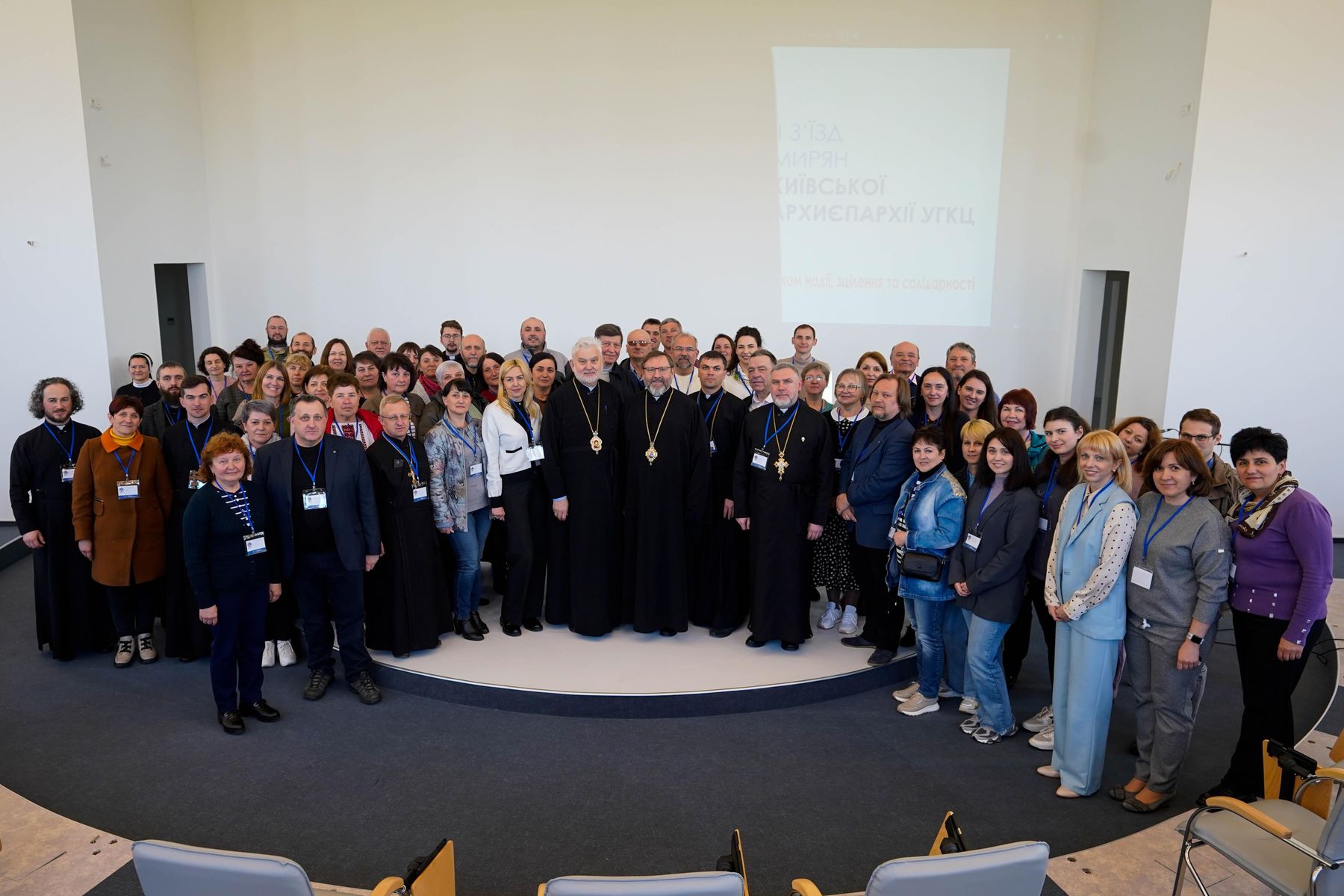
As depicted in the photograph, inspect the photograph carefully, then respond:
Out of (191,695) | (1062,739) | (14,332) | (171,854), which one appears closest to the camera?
(171,854)

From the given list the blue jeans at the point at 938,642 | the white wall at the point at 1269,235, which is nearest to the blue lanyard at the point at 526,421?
the blue jeans at the point at 938,642

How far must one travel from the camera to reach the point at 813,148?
9.46 m

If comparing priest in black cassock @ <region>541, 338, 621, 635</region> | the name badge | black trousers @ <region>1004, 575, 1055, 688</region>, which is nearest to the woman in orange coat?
the name badge

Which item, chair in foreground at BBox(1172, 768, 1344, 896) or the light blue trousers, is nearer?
chair in foreground at BBox(1172, 768, 1344, 896)

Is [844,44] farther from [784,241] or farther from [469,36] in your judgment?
[469,36]

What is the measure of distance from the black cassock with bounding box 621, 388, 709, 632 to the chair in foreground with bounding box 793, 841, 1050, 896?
318cm

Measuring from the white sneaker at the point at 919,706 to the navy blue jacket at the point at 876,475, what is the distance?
82cm

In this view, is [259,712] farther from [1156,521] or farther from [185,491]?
[1156,521]

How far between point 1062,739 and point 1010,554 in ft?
2.74

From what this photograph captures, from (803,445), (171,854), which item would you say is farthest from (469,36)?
(171,854)

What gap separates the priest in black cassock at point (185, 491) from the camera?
5234 mm

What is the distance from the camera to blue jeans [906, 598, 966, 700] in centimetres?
477

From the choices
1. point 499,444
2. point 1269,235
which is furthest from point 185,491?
point 1269,235

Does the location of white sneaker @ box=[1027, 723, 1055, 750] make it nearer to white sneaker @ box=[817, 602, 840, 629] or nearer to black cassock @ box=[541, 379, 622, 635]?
white sneaker @ box=[817, 602, 840, 629]
